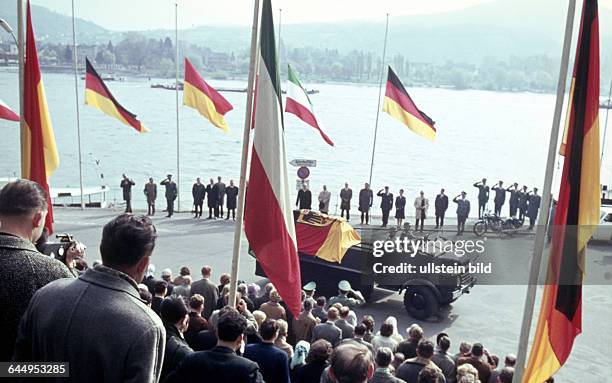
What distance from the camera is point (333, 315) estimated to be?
8.02 m

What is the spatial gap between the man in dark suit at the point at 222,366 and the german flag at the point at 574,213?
3.14 m

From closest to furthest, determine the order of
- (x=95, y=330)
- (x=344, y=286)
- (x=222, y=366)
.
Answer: (x=95, y=330) → (x=222, y=366) → (x=344, y=286)

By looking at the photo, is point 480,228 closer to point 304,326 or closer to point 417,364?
point 304,326

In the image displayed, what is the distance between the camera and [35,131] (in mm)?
8312

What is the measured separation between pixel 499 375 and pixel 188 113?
364 ft

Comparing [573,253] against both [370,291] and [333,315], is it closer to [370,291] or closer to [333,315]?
[333,315]

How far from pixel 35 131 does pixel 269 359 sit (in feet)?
16.5

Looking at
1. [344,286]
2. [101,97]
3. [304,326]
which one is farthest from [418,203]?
[304,326]

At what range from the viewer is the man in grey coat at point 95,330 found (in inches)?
91.3

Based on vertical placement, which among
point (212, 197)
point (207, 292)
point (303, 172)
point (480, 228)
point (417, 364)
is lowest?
point (480, 228)

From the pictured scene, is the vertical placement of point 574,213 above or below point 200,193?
above

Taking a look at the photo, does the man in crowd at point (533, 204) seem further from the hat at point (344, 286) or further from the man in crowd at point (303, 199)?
the hat at point (344, 286)

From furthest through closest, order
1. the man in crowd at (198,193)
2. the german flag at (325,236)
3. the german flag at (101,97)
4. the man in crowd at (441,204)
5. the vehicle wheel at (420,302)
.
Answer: the man in crowd at (198,193), the man in crowd at (441,204), the german flag at (101,97), the german flag at (325,236), the vehicle wheel at (420,302)

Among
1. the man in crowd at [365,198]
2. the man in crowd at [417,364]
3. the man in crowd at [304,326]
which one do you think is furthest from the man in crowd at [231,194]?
the man in crowd at [417,364]
